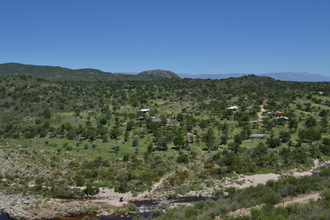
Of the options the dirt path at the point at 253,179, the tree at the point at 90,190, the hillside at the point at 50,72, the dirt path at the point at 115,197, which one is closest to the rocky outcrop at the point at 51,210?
the dirt path at the point at 115,197

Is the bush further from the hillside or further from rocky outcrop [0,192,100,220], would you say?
the hillside

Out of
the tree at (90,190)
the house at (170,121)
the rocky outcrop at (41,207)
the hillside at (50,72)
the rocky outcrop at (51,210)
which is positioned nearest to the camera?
the rocky outcrop at (51,210)

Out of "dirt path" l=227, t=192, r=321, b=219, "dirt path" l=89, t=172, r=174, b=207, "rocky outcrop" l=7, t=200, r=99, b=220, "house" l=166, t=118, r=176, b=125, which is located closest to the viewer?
"dirt path" l=227, t=192, r=321, b=219

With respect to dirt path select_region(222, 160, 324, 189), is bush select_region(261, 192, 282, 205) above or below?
above

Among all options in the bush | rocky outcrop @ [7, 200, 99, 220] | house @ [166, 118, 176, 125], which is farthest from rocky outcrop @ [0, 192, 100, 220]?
house @ [166, 118, 176, 125]

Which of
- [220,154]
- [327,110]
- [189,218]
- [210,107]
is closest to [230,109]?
[210,107]

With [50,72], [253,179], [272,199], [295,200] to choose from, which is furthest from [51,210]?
[50,72]

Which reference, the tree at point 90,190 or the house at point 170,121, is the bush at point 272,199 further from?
the house at point 170,121

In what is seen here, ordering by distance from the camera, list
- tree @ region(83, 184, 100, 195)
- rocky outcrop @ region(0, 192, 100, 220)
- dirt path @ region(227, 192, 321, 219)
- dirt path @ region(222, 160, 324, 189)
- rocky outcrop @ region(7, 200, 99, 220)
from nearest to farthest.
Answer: dirt path @ region(227, 192, 321, 219)
rocky outcrop @ region(7, 200, 99, 220)
rocky outcrop @ region(0, 192, 100, 220)
tree @ region(83, 184, 100, 195)
dirt path @ region(222, 160, 324, 189)

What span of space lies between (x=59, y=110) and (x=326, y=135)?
5895cm

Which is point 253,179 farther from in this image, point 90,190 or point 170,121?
point 170,121

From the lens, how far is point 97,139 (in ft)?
156

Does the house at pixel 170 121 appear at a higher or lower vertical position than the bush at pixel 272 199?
lower

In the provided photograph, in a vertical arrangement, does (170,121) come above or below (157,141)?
above
